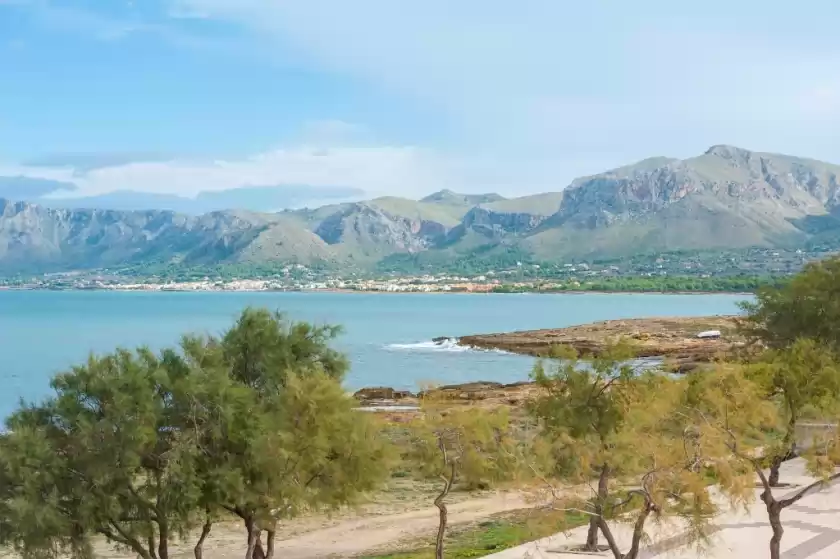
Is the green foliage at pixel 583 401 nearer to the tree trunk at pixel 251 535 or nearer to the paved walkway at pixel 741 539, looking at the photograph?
the paved walkway at pixel 741 539

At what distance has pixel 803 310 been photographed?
4162 cm

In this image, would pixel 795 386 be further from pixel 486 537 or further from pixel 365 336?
pixel 365 336

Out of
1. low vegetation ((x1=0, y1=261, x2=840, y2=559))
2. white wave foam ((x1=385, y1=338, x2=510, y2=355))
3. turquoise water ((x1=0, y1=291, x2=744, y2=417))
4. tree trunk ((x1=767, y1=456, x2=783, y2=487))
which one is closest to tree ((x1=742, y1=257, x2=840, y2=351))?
tree trunk ((x1=767, y1=456, x2=783, y2=487))

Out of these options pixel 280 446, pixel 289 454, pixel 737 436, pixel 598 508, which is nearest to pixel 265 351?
pixel 280 446

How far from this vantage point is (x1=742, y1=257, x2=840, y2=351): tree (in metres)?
40.4

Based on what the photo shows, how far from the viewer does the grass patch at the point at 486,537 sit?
24656 millimetres

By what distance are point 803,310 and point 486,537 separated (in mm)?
21655

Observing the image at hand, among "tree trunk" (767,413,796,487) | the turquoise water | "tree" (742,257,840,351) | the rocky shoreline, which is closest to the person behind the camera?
"tree trunk" (767,413,796,487)

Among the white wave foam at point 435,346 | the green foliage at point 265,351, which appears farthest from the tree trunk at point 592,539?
the white wave foam at point 435,346

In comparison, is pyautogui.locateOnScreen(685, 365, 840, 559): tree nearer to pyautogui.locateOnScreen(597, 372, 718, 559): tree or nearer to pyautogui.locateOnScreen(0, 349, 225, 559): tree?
pyautogui.locateOnScreen(597, 372, 718, 559): tree

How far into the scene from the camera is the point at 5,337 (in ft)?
432

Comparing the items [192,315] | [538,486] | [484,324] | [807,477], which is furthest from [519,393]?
[192,315]

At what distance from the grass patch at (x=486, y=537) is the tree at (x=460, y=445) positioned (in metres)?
1.28

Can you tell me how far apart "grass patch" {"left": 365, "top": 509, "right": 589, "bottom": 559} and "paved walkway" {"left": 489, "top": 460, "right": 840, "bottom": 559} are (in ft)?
1.62
